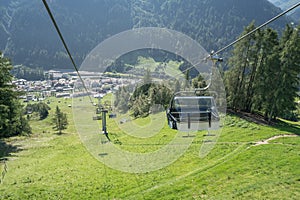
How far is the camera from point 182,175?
1482 centimetres

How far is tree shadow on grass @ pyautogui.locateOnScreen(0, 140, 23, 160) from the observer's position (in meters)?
21.3

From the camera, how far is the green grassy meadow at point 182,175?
12203mm

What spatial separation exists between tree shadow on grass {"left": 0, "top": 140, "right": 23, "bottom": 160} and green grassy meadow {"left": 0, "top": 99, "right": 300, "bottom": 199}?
1.14 ft

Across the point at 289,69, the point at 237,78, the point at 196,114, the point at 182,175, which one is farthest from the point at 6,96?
the point at 289,69

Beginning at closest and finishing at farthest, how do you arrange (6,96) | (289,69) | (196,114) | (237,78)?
(196,114) → (6,96) → (289,69) → (237,78)

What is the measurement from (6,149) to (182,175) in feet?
62.9

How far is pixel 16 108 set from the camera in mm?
26812

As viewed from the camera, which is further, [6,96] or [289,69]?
[289,69]

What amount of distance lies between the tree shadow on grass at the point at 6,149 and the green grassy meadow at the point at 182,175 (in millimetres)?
347

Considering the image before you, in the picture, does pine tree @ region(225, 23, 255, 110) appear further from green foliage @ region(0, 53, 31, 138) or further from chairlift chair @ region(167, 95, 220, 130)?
green foliage @ region(0, 53, 31, 138)

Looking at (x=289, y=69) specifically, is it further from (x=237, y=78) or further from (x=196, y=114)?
(x=196, y=114)

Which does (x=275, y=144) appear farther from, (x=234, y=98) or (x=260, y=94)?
(x=234, y=98)

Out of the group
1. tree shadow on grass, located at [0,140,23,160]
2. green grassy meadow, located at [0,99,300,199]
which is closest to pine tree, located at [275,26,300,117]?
green grassy meadow, located at [0,99,300,199]

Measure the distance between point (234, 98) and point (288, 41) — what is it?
950 centimetres
